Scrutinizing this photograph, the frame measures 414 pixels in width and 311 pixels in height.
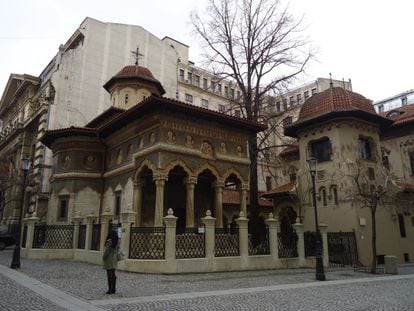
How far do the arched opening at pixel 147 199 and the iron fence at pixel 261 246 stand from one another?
6135 mm

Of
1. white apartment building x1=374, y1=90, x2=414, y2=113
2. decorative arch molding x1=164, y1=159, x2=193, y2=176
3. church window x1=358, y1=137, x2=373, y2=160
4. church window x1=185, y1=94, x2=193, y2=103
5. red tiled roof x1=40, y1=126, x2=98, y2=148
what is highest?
white apartment building x1=374, y1=90, x2=414, y2=113

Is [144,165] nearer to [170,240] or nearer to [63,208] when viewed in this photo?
[170,240]

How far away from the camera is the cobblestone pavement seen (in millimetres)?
7539

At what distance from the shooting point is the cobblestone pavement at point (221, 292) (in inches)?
297

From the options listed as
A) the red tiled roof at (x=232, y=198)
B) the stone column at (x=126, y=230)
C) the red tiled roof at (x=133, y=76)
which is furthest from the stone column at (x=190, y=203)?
the red tiled roof at (x=232, y=198)

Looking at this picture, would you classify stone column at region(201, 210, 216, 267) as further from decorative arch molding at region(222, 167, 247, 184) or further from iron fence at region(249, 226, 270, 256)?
decorative arch molding at region(222, 167, 247, 184)

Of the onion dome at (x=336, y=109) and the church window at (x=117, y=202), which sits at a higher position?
the onion dome at (x=336, y=109)

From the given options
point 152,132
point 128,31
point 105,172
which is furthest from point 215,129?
point 128,31

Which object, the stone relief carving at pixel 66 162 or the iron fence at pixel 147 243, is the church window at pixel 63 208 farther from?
the iron fence at pixel 147 243

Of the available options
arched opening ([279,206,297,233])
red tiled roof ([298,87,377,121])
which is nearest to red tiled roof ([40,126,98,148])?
red tiled roof ([298,87,377,121])

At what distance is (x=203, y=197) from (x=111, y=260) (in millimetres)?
13394

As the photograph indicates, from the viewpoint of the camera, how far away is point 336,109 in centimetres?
2152

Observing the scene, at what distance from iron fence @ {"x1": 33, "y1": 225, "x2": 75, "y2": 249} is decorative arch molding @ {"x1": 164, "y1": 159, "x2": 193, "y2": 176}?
625 centimetres

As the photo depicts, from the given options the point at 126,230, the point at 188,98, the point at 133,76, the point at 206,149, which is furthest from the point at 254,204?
the point at 188,98
